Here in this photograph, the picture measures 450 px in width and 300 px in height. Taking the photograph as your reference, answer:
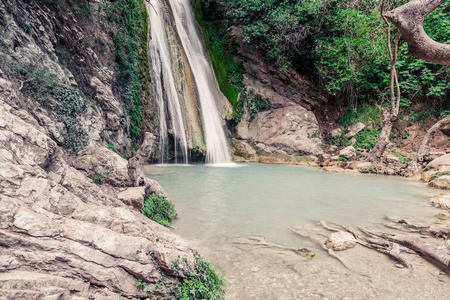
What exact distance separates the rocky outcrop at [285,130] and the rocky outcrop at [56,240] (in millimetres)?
12445

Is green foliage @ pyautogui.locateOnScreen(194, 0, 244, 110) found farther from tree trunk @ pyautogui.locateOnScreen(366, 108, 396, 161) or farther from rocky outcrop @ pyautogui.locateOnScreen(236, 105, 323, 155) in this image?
tree trunk @ pyautogui.locateOnScreen(366, 108, 396, 161)

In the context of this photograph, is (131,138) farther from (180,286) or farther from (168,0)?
(168,0)

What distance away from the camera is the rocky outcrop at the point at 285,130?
1425cm

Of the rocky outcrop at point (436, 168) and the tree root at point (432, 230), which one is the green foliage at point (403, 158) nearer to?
the rocky outcrop at point (436, 168)

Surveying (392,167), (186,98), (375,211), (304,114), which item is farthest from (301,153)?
(375,211)

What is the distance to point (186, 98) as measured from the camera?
12648mm

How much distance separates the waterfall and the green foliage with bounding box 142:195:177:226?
6809 mm

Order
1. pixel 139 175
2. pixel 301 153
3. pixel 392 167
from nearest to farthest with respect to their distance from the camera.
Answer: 1. pixel 139 175
2. pixel 392 167
3. pixel 301 153

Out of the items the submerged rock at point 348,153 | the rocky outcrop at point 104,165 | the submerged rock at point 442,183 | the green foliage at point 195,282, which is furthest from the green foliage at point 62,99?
the submerged rock at point 348,153

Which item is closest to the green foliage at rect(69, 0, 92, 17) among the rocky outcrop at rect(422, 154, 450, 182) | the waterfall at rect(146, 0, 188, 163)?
the waterfall at rect(146, 0, 188, 163)

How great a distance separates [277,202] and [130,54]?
7.40 m

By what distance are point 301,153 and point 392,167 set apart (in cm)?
434

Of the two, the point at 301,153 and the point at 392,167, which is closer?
the point at 392,167

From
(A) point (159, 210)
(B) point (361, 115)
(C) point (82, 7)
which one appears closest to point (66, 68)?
(C) point (82, 7)
